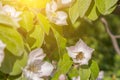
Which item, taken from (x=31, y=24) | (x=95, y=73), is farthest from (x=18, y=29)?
(x=95, y=73)

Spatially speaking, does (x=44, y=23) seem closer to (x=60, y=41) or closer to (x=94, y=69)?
(x=60, y=41)

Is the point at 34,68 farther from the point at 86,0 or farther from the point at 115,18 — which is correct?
the point at 115,18

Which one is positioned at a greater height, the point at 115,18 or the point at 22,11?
the point at 22,11

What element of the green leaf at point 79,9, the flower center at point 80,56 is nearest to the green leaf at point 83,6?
the green leaf at point 79,9

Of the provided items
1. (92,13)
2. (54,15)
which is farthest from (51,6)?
(92,13)

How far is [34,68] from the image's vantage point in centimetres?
107

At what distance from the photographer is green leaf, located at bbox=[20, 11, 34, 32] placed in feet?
3.59

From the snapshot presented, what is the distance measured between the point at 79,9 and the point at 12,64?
26cm

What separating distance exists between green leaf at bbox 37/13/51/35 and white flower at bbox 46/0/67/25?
0.9 inches

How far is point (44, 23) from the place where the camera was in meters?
1.12

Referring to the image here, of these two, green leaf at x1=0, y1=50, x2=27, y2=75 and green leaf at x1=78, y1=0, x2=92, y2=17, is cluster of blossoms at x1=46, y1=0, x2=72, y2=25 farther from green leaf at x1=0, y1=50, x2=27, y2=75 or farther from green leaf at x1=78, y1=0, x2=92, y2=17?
green leaf at x1=0, y1=50, x2=27, y2=75

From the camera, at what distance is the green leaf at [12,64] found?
3.30 feet

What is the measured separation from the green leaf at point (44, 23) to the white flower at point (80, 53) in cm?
9

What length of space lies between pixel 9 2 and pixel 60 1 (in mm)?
145
